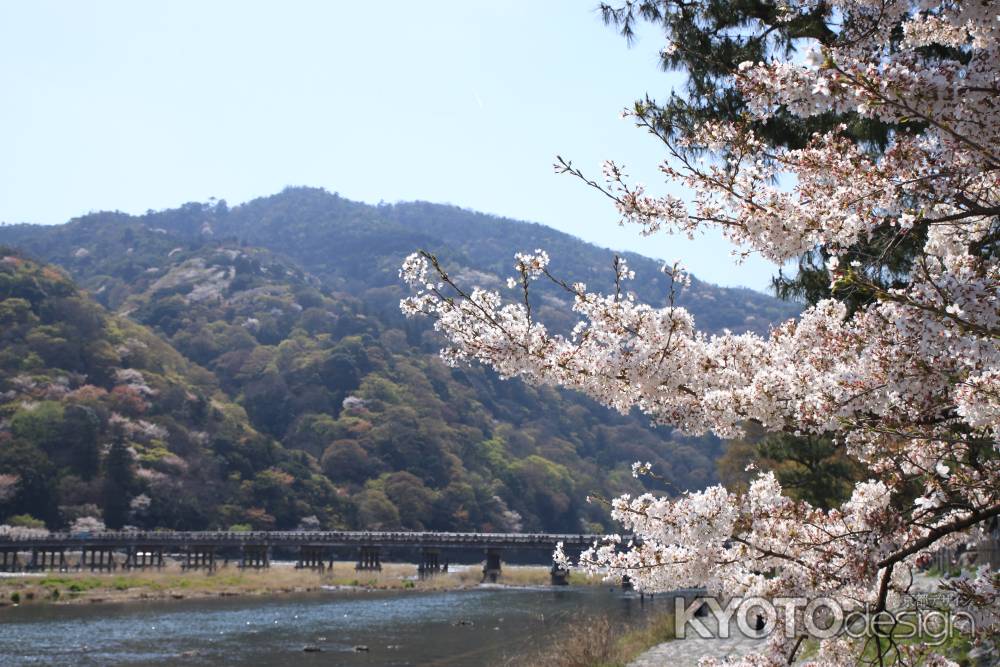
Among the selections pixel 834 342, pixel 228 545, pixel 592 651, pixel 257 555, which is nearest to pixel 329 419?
pixel 257 555

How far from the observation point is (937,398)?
368cm

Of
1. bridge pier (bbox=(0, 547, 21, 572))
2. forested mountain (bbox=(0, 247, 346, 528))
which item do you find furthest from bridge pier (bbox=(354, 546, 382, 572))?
bridge pier (bbox=(0, 547, 21, 572))

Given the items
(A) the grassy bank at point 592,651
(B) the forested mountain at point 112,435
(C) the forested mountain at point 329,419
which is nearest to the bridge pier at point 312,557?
(C) the forested mountain at point 329,419

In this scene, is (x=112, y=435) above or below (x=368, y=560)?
above

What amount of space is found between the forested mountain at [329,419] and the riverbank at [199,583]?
12.3 metres

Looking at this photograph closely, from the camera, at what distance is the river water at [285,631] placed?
21.9 metres

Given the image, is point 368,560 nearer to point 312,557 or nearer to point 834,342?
point 312,557

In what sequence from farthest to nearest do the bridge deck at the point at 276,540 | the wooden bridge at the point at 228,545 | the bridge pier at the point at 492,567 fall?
the bridge pier at the point at 492,567 < the wooden bridge at the point at 228,545 < the bridge deck at the point at 276,540

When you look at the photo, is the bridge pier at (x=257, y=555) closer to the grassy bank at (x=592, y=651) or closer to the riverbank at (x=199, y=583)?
the riverbank at (x=199, y=583)

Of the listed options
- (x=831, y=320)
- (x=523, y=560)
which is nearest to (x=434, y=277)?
(x=831, y=320)

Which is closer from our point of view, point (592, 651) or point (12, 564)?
point (592, 651)

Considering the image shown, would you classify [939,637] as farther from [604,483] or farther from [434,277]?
[604,483]

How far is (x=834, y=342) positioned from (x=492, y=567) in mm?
63293

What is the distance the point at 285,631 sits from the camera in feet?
93.1
